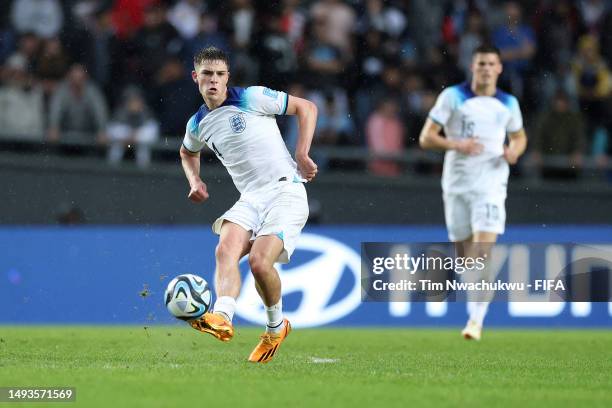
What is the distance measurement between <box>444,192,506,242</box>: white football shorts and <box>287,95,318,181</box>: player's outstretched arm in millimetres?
3569

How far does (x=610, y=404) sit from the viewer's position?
7.46m

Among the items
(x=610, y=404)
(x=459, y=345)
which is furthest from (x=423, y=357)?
(x=610, y=404)

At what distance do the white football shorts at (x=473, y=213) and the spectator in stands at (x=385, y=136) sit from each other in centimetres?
415

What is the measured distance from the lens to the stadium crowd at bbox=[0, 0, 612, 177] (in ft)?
55.5

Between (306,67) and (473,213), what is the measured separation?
5337 mm

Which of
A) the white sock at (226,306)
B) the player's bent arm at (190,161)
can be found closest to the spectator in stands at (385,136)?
the player's bent arm at (190,161)

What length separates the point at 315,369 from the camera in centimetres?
913

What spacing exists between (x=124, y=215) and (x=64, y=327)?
2.49 meters

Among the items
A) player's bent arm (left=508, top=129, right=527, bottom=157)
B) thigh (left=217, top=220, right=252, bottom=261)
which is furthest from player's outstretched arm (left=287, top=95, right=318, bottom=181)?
player's bent arm (left=508, top=129, right=527, bottom=157)

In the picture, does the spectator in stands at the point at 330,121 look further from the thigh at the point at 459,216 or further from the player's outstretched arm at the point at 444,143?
the player's outstretched arm at the point at 444,143

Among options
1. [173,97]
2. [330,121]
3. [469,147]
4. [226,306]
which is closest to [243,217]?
[226,306]

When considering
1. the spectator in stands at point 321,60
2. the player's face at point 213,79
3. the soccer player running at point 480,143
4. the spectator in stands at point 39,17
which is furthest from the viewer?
the spectator in stands at point 39,17

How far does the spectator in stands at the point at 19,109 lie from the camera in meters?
16.7

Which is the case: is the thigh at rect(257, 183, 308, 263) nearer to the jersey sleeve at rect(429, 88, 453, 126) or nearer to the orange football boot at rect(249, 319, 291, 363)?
the orange football boot at rect(249, 319, 291, 363)
